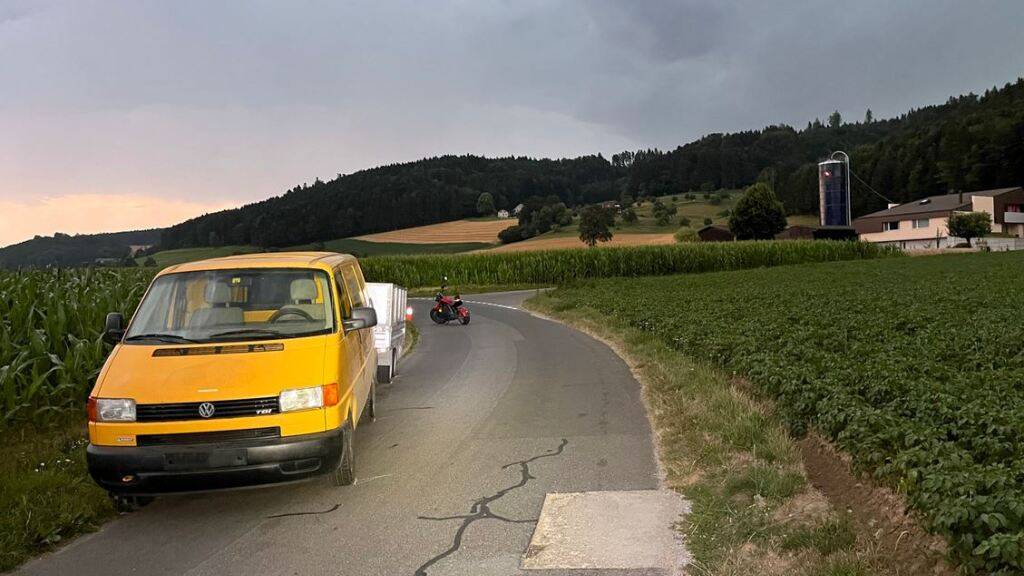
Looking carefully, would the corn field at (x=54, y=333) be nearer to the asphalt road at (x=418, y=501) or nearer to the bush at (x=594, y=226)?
the asphalt road at (x=418, y=501)

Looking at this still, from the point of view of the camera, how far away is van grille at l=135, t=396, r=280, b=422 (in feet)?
16.8

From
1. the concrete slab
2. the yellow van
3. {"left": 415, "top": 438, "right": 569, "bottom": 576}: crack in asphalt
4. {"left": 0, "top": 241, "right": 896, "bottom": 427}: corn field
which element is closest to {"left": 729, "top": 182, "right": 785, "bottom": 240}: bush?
{"left": 0, "top": 241, "right": 896, "bottom": 427}: corn field

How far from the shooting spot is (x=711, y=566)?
407cm

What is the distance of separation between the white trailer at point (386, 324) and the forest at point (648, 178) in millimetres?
66090

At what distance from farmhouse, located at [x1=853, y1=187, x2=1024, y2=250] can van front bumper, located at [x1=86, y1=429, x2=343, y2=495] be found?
92.7 metres

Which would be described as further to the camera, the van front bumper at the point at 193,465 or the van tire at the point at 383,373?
the van tire at the point at 383,373

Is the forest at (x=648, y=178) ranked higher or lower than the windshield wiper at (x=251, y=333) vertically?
higher

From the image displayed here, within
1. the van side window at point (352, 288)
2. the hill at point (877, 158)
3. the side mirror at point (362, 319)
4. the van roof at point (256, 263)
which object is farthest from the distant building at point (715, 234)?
the side mirror at point (362, 319)

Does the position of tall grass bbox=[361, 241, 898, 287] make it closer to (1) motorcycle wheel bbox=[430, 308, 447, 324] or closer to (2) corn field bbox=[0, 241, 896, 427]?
(1) motorcycle wheel bbox=[430, 308, 447, 324]

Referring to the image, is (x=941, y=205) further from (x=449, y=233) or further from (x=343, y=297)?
(x=343, y=297)

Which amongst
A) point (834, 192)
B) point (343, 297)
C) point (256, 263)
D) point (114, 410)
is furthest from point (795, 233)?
point (114, 410)

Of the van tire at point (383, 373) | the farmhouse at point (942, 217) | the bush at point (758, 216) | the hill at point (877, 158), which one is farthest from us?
the hill at point (877, 158)

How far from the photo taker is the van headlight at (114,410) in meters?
5.15

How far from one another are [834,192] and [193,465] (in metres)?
93.2
